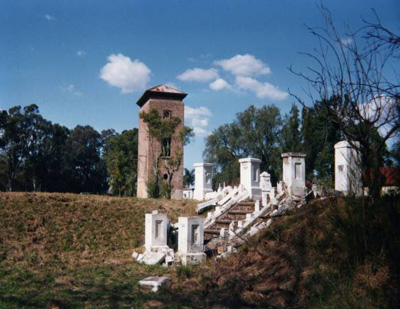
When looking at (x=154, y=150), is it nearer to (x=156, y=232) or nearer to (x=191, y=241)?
(x=156, y=232)

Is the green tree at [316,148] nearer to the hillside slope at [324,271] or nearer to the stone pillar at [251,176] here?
the stone pillar at [251,176]

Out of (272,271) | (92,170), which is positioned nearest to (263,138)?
(92,170)

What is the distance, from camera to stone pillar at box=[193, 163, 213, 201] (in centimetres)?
2103

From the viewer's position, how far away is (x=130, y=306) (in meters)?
→ 7.68

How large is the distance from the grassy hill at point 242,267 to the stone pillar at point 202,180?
6.15 metres

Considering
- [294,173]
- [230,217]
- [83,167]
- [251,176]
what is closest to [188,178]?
[83,167]

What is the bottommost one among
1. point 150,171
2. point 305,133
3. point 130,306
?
point 130,306

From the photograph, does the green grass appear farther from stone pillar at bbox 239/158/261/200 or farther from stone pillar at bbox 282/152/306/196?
stone pillar at bbox 282/152/306/196

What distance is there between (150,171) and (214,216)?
793 inches

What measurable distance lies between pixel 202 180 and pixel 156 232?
7.80 meters

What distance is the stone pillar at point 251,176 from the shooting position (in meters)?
17.3

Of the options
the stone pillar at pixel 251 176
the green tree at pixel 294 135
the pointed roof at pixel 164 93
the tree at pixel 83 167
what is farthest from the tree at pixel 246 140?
the stone pillar at pixel 251 176

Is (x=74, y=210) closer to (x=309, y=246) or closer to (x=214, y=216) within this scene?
(x=214, y=216)

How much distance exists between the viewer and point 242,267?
34.0ft
